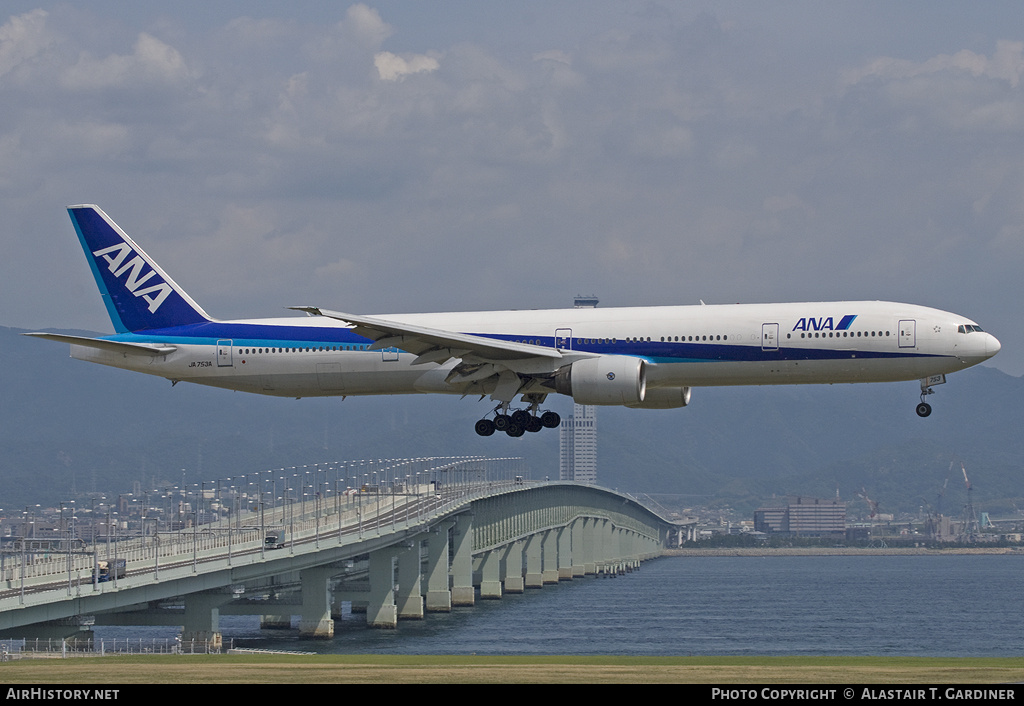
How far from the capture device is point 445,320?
64.8 metres

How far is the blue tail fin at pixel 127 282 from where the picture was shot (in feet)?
233

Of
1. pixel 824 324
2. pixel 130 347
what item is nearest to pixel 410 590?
pixel 130 347

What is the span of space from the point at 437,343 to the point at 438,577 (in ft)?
416

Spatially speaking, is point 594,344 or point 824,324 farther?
point 594,344

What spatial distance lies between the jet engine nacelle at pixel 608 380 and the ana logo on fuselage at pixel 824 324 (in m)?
7.02

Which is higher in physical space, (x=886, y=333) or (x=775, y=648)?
(x=886, y=333)

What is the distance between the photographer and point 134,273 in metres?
73.2

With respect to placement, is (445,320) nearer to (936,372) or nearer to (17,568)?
(936,372)

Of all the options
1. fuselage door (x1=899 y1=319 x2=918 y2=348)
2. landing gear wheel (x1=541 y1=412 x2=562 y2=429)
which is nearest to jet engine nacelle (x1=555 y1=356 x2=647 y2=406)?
landing gear wheel (x1=541 y1=412 x2=562 y2=429)

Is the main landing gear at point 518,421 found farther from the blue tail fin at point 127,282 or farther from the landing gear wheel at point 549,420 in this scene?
the blue tail fin at point 127,282

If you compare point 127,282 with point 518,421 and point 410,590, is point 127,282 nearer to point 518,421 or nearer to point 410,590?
point 518,421
